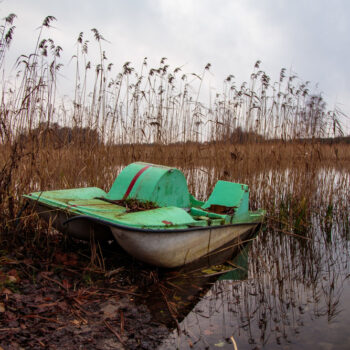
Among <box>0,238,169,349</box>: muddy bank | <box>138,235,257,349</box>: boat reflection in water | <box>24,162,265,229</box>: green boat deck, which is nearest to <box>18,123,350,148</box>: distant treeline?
<box>24,162,265,229</box>: green boat deck

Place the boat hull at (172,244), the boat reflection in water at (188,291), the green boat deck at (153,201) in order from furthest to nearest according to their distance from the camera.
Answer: the green boat deck at (153,201) → the boat hull at (172,244) → the boat reflection in water at (188,291)

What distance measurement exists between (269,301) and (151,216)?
1151 mm

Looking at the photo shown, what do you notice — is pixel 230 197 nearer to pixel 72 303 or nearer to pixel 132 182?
pixel 132 182

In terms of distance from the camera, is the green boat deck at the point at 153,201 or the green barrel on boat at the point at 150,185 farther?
the green barrel on boat at the point at 150,185

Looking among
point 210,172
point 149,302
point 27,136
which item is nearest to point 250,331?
point 149,302

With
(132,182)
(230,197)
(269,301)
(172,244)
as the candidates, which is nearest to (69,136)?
(132,182)

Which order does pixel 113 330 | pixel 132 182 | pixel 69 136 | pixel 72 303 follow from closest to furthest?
pixel 113 330, pixel 72 303, pixel 132 182, pixel 69 136

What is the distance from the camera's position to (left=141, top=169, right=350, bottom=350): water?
2295 mm

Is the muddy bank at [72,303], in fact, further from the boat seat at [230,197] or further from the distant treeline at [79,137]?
the boat seat at [230,197]

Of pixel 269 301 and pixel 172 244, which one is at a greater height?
pixel 172 244

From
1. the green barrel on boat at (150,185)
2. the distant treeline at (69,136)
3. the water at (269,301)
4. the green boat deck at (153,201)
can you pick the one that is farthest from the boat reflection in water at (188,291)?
the distant treeline at (69,136)

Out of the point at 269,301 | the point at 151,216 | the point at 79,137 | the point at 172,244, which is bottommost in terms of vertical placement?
the point at 269,301

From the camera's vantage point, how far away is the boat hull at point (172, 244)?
8.52 feet

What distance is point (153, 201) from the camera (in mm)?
3293
